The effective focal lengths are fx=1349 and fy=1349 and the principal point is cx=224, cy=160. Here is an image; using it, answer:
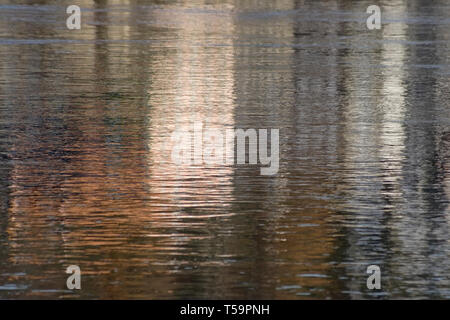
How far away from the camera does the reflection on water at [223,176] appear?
11320mm

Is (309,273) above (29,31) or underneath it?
underneath

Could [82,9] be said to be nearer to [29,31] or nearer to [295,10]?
[295,10]

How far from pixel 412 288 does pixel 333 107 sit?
12.7 meters

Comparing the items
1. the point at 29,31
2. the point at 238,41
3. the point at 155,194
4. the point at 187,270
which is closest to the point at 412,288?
the point at 187,270

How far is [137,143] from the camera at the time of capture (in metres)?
19.0

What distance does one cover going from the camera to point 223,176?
1628 cm

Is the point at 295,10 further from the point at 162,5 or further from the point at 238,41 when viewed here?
the point at 238,41

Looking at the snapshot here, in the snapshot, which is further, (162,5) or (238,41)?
(162,5)

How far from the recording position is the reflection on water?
37.1ft
